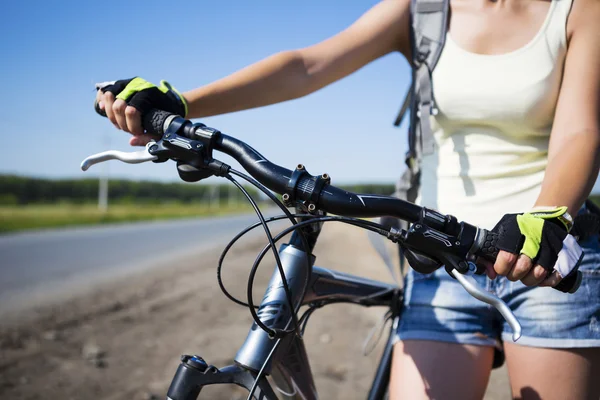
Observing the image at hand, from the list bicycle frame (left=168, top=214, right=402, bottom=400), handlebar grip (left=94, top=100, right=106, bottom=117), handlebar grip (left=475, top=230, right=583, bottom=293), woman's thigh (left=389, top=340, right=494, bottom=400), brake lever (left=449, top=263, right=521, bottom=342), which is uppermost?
handlebar grip (left=94, top=100, right=106, bottom=117)

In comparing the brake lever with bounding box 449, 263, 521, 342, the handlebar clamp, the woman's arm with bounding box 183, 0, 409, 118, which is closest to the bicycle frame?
the handlebar clamp

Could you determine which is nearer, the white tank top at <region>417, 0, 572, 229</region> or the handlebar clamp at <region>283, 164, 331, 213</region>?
the handlebar clamp at <region>283, 164, 331, 213</region>

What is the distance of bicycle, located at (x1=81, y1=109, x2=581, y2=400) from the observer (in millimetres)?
1140

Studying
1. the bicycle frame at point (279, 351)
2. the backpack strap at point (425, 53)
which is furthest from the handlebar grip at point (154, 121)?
the backpack strap at point (425, 53)

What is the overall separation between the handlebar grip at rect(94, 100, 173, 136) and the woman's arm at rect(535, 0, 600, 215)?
3.62 feet

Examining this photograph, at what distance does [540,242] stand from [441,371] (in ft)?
2.40

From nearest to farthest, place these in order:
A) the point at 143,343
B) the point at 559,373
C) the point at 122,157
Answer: the point at 122,157 → the point at 559,373 → the point at 143,343

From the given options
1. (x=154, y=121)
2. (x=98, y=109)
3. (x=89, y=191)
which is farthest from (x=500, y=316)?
(x=89, y=191)

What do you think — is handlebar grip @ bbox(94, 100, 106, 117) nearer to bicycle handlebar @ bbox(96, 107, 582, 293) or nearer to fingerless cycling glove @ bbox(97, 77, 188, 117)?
fingerless cycling glove @ bbox(97, 77, 188, 117)

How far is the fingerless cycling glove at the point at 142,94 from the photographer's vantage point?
137cm

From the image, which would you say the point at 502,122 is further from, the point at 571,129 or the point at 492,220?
the point at 492,220

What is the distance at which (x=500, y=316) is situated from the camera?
174 cm

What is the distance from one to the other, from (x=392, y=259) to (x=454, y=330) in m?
0.56

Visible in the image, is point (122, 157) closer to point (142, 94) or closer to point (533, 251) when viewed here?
point (142, 94)
